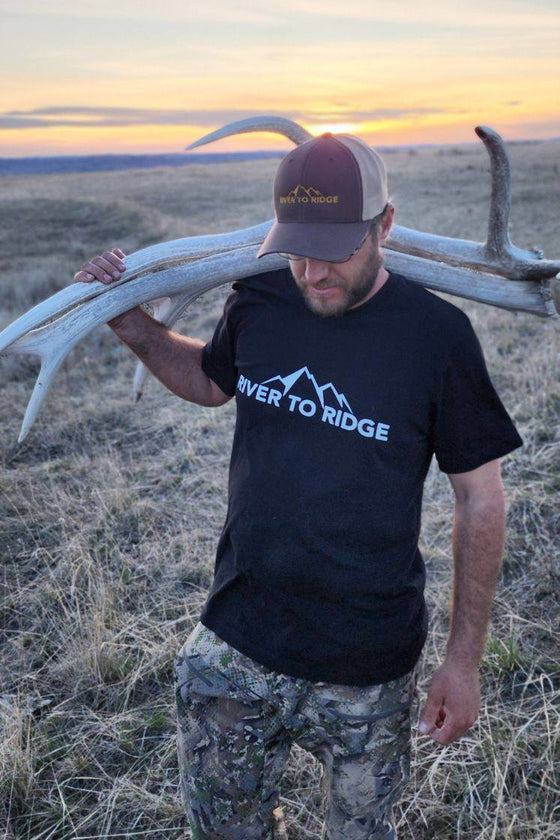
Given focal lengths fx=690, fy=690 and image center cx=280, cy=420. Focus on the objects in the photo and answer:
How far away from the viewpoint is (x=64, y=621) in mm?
3699

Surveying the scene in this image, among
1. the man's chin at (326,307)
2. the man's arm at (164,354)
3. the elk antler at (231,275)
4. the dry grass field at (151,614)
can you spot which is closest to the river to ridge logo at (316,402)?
the man's chin at (326,307)

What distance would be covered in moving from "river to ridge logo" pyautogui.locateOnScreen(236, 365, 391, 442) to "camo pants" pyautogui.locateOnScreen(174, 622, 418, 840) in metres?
0.76

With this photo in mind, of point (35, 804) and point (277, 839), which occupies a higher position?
point (277, 839)

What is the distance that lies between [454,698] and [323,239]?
144cm

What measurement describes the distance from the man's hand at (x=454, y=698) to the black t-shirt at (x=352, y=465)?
0.12 m

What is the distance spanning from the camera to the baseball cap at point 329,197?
2.00 meters

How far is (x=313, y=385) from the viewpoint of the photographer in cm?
203

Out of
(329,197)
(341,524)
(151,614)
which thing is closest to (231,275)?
(329,197)

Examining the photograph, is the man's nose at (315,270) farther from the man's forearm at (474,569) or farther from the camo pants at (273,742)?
the camo pants at (273,742)

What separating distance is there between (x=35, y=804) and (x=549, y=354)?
5937mm

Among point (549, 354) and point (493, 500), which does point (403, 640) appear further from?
point (549, 354)

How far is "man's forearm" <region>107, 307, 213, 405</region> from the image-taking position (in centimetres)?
249

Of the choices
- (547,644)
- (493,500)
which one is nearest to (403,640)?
(493,500)

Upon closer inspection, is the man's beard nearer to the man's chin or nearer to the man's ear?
the man's chin
